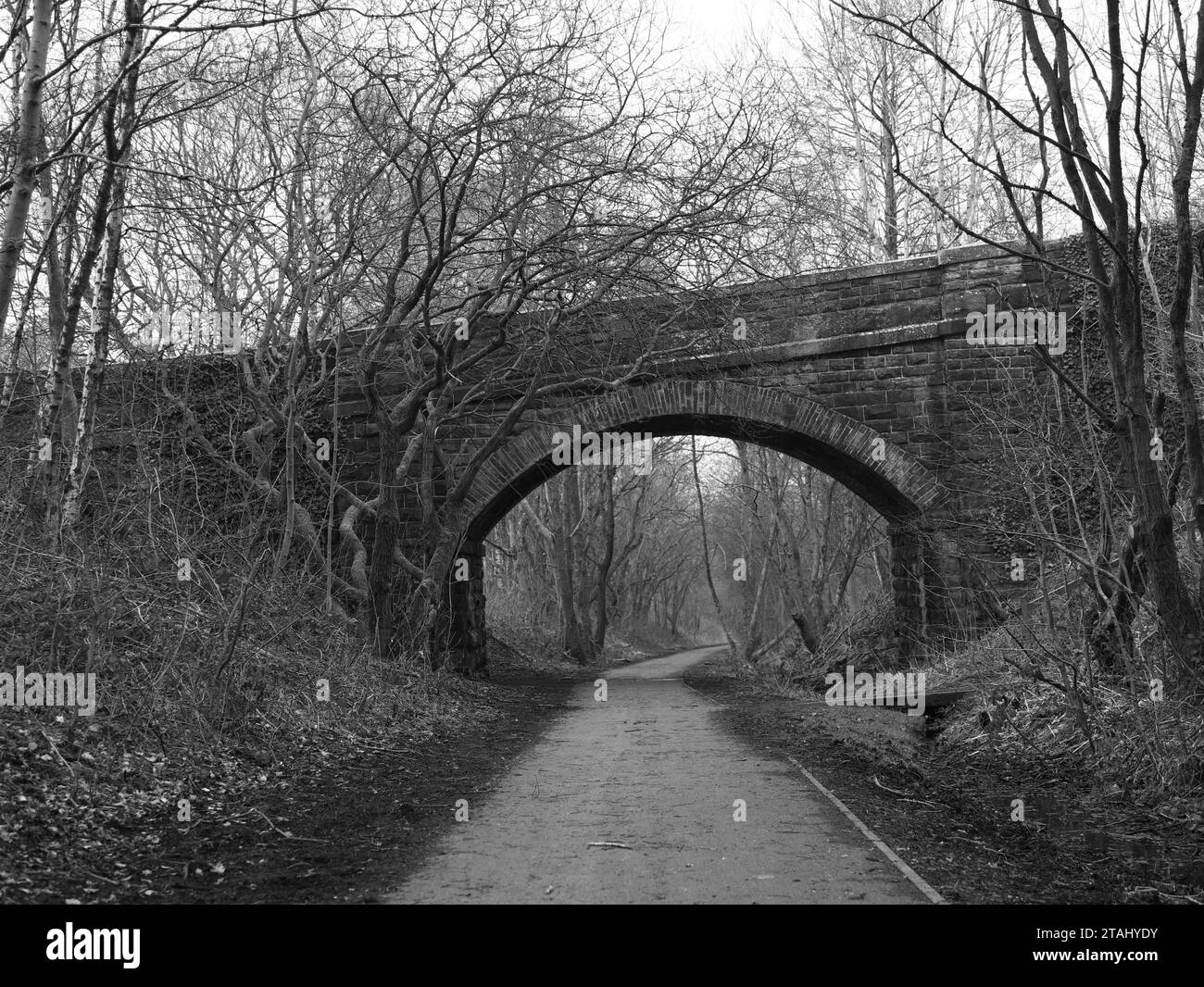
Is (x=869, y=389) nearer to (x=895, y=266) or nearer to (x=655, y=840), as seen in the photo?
(x=895, y=266)

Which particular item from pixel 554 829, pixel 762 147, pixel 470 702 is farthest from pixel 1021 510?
pixel 554 829

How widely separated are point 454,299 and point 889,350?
5.97 metres

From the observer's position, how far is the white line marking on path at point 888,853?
4332 millimetres

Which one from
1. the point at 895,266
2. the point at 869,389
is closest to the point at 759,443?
the point at 869,389

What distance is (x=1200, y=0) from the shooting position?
20.0ft

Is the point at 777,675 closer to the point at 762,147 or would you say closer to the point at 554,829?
the point at 762,147

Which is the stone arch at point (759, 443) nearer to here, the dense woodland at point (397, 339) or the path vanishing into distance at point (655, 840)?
the dense woodland at point (397, 339)

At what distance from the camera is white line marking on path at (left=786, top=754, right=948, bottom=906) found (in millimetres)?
4332

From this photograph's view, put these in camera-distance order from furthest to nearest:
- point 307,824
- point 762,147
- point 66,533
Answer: point 762,147
point 66,533
point 307,824

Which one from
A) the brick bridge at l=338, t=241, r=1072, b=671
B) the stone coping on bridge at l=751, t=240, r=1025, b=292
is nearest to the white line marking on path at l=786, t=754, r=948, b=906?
the brick bridge at l=338, t=241, r=1072, b=671

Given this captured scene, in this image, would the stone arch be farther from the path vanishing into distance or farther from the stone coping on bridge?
the path vanishing into distance

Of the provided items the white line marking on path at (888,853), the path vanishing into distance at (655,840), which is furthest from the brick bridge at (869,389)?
the white line marking on path at (888,853)

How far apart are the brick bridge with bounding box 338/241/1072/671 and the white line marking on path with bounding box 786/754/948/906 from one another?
23.3 ft

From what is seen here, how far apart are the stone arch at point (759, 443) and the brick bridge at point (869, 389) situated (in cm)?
2
